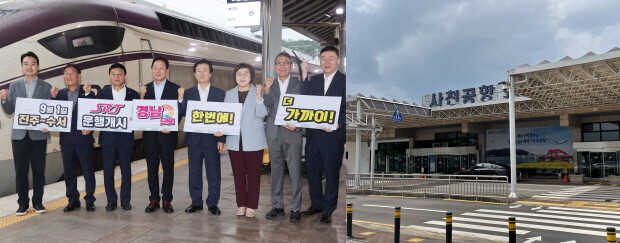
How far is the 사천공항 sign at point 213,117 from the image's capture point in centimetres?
508

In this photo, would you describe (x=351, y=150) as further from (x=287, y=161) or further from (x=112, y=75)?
(x=112, y=75)

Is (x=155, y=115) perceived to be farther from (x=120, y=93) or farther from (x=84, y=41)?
(x=84, y=41)

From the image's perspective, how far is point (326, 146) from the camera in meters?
5.01

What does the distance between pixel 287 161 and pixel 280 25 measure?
4.17 ft

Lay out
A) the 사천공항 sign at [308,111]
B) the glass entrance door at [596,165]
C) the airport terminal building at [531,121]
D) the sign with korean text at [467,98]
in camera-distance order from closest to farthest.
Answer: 1. the glass entrance door at [596,165]
2. the airport terminal building at [531,121]
3. the sign with korean text at [467,98]
4. the 사천공항 sign at [308,111]

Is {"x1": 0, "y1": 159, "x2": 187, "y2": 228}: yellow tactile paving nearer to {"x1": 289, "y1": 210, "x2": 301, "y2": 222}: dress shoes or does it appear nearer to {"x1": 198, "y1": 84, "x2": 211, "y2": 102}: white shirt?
{"x1": 198, "y1": 84, "x2": 211, "y2": 102}: white shirt

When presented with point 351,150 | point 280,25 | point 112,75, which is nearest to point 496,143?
point 351,150

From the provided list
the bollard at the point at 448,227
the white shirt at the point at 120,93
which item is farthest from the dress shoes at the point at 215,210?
the bollard at the point at 448,227

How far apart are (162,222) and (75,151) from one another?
3.64ft

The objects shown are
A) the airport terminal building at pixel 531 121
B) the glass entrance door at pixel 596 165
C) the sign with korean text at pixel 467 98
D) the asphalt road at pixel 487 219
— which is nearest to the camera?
the glass entrance door at pixel 596 165

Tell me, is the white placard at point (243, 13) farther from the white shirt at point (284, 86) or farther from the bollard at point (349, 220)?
the bollard at point (349, 220)

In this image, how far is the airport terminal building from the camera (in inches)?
178

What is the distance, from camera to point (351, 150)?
505 cm

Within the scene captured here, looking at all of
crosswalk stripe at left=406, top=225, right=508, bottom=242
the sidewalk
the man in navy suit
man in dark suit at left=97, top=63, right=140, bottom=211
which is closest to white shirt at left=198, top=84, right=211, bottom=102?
the man in navy suit
